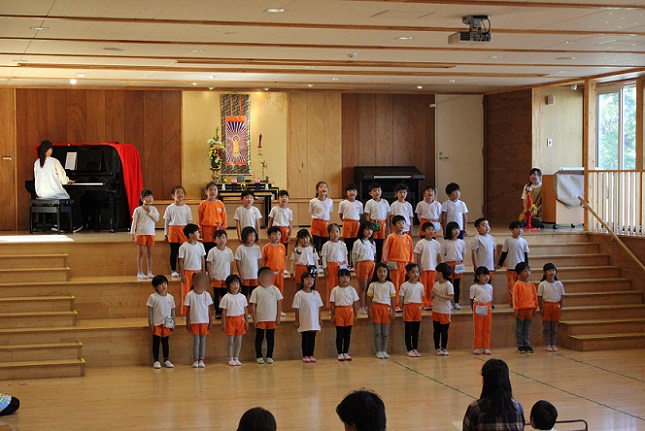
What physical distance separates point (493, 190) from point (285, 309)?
6181 millimetres

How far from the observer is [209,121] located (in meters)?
15.4

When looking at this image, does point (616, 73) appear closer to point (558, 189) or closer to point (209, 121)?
point (558, 189)

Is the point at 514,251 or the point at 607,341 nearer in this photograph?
the point at 607,341

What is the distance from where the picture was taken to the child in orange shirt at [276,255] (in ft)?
35.3

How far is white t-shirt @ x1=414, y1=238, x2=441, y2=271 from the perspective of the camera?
11.2 meters

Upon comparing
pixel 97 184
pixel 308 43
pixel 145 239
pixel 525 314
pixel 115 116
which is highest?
pixel 308 43

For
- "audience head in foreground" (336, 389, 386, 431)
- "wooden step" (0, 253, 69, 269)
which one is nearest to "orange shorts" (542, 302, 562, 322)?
"wooden step" (0, 253, 69, 269)

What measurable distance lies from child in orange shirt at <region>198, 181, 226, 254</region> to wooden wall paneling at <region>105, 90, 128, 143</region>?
421 cm

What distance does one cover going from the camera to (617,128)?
14352 millimetres

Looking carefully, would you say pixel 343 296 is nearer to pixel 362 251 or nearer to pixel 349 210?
pixel 362 251

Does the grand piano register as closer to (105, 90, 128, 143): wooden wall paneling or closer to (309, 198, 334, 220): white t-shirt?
(105, 90, 128, 143): wooden wall paneling

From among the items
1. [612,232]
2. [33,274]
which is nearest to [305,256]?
[33,274]

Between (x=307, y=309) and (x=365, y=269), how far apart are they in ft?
3.55

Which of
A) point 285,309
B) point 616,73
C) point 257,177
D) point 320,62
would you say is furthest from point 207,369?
A: point 616,73
